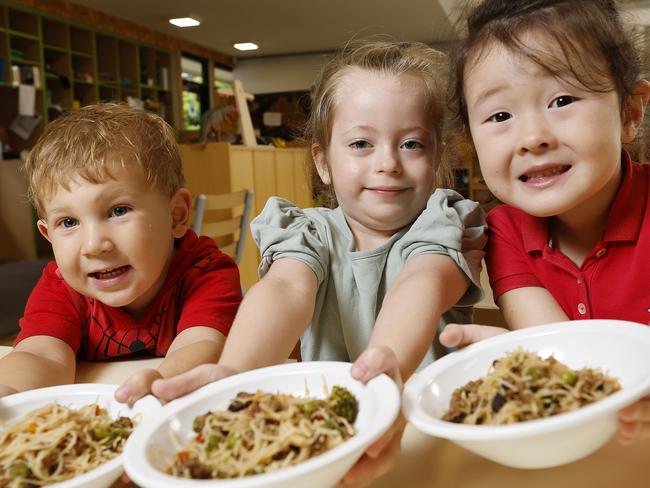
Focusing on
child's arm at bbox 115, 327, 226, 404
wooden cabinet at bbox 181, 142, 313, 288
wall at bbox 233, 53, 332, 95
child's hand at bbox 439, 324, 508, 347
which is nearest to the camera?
child's hand at bbox 439, 324, 508, 347

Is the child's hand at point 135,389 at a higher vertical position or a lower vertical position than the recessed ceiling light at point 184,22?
lower

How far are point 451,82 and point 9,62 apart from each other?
6439 mm

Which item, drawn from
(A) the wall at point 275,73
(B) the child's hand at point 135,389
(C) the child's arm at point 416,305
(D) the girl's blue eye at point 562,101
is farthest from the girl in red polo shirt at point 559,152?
(A) the wall at point 275,73

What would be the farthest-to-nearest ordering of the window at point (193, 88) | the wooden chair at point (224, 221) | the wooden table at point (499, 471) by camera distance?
1. the window at point (193, 88)
2. the wooden chair at point (224, 221)
3. the wooden table at point (499, 471)

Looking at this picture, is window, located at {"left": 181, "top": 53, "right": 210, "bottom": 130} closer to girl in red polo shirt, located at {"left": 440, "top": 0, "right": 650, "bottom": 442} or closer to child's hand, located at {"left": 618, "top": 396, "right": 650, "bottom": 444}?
girl in red polo shirt, located at {"left": 440, "top": 0, "right": 650, "bottom": 442}

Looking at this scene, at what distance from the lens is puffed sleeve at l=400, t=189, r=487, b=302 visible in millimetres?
975

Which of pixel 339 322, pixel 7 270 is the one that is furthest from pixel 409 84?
pixel 7 270

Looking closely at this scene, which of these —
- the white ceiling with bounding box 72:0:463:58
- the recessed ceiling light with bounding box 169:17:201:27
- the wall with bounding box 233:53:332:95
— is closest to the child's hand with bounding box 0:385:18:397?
the white ceiling with bounding box 72:0:463:58

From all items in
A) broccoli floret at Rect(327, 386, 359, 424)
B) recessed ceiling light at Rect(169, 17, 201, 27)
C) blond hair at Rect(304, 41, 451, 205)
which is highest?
recessed ceiling light at Rect(169, 17, 201, 27)

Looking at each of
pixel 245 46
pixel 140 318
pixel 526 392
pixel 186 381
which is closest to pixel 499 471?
pixel 526 392

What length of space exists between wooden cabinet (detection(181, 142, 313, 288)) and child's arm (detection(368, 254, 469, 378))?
2898 mm

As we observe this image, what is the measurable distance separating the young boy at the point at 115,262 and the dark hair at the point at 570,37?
597mm

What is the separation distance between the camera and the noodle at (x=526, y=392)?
549mm

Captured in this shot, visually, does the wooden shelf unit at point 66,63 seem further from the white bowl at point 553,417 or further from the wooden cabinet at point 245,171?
the white bowl at point 553,417
